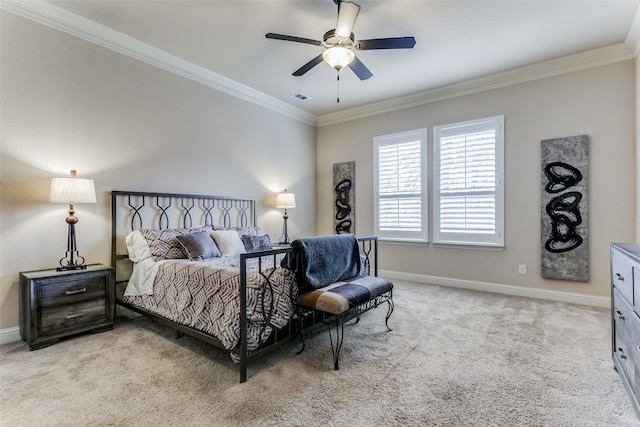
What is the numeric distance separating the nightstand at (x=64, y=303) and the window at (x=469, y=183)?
4023 mm

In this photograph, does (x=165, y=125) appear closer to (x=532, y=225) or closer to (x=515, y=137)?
(x=515, y=137)

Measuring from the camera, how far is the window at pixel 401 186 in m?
4.64

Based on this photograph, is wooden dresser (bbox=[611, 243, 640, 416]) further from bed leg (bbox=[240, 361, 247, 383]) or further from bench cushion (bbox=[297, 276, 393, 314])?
bed leg (bbox=[240, 361, 247, 383])

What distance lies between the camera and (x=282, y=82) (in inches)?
165

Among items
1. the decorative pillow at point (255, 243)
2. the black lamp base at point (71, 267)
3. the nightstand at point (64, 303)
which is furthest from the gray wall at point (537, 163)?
the black lamp base at point (71, 267)

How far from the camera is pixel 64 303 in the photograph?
252 centimetres

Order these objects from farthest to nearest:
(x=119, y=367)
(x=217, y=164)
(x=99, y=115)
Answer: (x=217, y=164) → (x=99, y=115) → (x=119, y=367)

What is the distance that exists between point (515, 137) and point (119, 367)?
15.4ft

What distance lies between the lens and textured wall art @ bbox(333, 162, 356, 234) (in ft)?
17.5

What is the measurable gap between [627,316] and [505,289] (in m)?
2.40

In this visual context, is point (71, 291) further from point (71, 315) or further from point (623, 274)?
point (623, 274)

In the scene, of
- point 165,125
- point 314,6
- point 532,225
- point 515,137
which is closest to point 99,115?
point 165,125

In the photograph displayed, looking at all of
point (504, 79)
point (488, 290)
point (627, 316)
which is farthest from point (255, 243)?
point (504, 79)

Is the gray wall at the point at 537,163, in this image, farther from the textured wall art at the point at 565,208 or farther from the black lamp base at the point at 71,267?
the black lamp base at the point at 71,267
